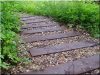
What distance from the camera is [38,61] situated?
405 centimetres

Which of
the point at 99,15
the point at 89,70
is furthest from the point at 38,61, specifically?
the point at 99,15

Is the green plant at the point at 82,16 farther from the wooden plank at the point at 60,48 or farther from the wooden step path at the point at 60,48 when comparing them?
the wooden plank at the point at 60,48

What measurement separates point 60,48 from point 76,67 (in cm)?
113

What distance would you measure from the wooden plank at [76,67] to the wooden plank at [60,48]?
28.6 inches

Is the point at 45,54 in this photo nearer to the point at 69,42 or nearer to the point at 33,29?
the point at 69,42

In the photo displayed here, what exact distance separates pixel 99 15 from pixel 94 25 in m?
0.44

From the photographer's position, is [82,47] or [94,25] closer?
[82,47]

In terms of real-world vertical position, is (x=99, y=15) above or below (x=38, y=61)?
above

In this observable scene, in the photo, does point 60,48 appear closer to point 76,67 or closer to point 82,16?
point 76,67

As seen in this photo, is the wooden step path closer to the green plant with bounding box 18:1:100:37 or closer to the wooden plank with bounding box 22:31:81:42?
the wooden plank with bounding box 22:31:81:42

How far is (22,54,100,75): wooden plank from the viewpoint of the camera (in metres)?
3.52

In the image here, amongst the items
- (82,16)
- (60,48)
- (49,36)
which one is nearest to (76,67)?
(60,48)

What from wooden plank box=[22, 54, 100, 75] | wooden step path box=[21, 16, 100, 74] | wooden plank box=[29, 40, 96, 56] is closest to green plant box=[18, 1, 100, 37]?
wooden step path box=[21, 16, 100, 74]

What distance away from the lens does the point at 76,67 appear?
12.0 feet
